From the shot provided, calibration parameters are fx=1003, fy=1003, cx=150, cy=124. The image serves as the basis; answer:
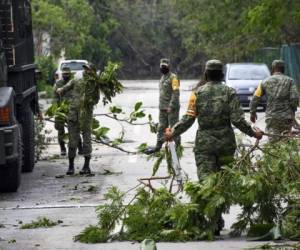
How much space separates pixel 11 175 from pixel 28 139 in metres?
2.57

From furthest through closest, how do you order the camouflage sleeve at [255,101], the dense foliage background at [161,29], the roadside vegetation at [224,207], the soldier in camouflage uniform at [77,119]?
the dense foliage background at [161,29]
the soldier in camouflage uniform at [77,119]
the camouflage sleeve at [255,101]
the roadside vegetation at [224,207]

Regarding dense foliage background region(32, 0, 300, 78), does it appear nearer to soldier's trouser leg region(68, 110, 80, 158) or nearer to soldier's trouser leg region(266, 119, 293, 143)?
soldier's trouser leg region(68, 110, 80, 158)

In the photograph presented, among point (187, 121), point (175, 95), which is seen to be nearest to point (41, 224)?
point (187, 121)

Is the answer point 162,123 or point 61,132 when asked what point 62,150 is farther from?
point 162,123

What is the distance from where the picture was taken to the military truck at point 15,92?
13.0 m

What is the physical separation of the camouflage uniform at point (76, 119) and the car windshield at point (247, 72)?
18057 millimetres

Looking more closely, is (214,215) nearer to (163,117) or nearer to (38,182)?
(38,182)

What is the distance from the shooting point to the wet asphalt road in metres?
9.75

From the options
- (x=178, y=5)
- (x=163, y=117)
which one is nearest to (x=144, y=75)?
(x=178, y=5)

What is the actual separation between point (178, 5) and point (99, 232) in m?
39.9

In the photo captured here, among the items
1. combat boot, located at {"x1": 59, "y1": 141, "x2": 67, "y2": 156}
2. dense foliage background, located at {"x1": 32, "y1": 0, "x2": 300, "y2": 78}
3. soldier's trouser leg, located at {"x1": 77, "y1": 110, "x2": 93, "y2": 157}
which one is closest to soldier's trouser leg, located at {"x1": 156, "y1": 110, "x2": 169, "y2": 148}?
combat boot, located at {"x1": 59, "y1": 141, "x2": 67, "y2": 156}

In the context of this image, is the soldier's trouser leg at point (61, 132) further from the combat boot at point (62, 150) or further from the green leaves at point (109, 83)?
the green leaves at point (109, 83)

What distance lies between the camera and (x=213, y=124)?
9984 mm

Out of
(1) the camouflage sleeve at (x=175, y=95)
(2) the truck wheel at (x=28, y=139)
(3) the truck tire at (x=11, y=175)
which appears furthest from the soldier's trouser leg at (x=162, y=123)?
(3) the truck tire at (x=11, y=175)
